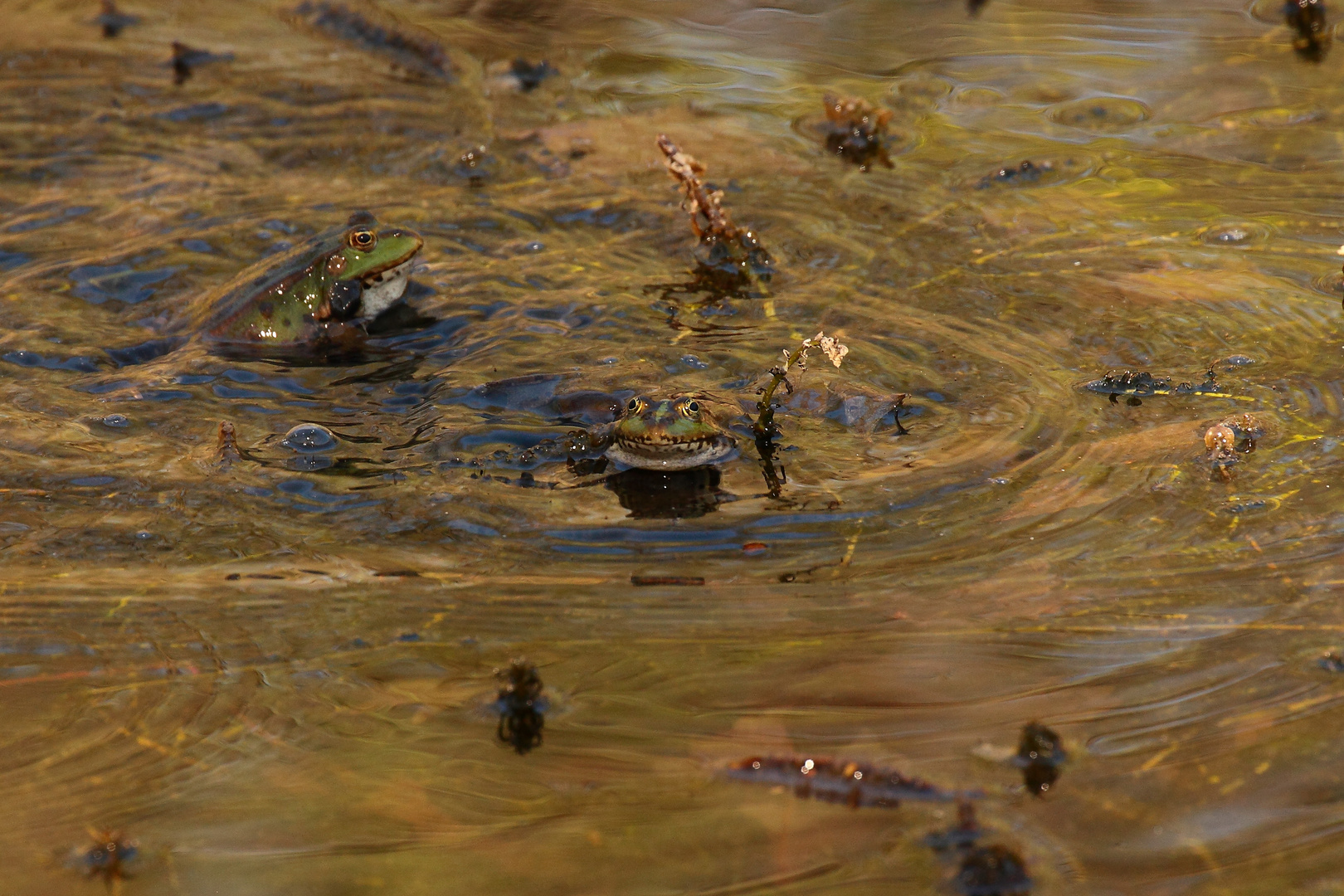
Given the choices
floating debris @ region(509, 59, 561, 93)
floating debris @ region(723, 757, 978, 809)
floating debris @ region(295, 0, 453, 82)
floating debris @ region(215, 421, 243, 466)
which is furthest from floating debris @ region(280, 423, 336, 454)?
floating debris @ region(295, 0, 453, 82)

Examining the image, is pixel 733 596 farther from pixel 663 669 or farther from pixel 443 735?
pixel 443 735

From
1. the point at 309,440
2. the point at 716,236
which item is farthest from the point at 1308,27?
the point at 309,440

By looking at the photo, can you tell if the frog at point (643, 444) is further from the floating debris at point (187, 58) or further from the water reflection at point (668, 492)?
the floating debris at point (187, 58)

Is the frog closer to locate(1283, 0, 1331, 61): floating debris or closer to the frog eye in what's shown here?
the frog eye

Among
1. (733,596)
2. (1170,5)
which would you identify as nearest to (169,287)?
(733,596)

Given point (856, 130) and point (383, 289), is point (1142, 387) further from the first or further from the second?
point (383, 289)
